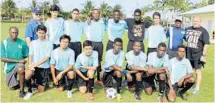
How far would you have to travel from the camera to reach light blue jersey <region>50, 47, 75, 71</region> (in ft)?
21.9

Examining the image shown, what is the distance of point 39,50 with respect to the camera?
6.63 metres

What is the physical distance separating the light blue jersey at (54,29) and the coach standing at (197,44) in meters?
2.92

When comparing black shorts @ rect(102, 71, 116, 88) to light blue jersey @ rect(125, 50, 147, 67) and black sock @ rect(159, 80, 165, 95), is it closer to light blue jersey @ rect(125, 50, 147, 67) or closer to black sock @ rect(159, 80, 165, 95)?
light blue jersey @ rect(125, 50, 147, 67)

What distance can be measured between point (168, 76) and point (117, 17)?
190 cm

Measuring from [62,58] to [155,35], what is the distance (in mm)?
2245

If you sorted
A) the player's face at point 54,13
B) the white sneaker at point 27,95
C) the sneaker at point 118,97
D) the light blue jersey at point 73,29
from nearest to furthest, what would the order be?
the white sneaker at point 27,95 < the sneaker at point 118,97 < the player's face at point 54,13 < the light blue jersey at point 73,29

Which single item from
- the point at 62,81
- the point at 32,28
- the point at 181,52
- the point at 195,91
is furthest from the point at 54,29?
the point at 195,91

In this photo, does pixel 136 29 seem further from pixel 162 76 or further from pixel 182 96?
pixel 182 96

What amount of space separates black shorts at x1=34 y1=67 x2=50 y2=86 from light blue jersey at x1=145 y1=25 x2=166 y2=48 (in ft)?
8.06

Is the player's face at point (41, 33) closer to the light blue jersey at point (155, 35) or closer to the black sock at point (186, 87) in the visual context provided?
the light blue jersey at point (155, 35)

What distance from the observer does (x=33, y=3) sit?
76.8 m

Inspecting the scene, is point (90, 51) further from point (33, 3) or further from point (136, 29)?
point (33, 3)

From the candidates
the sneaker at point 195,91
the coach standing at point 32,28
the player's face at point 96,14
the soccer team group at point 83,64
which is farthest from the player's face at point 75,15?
the sneaker at point 195,91

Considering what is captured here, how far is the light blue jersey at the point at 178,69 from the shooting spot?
6676 mm
